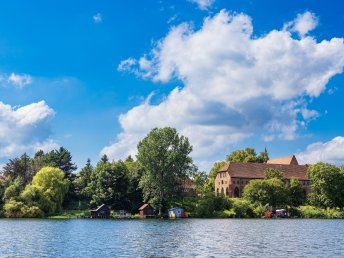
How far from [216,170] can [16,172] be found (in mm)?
65172

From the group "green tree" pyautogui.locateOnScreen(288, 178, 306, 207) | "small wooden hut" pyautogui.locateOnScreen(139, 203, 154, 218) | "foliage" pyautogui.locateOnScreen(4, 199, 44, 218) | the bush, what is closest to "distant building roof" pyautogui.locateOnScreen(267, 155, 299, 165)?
"green tree" pyautogui.locateOnScreen(288, 178, 306, 207)

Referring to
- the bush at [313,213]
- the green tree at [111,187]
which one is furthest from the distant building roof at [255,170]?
the green tree at [111,187]

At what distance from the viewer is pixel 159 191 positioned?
107375 mm

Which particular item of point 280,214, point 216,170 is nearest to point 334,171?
point 280,214

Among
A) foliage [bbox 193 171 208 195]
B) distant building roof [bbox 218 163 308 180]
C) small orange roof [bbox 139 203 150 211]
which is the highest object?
distant building roof [bbox 218 163 308 180]

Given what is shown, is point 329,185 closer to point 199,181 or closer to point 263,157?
point 199,181

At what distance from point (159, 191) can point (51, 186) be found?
24487 millimetres

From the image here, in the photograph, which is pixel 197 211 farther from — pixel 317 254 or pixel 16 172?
pixel 317 254

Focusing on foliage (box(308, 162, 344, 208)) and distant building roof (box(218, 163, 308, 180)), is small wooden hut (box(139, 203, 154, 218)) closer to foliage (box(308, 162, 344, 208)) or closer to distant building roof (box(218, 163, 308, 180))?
distant building roof (box(218, 163, 308, 180))

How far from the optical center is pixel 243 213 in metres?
106

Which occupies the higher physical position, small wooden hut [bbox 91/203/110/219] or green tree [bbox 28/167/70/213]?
green tree [bbox 28/167/70/213]

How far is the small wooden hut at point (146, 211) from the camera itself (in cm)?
10612

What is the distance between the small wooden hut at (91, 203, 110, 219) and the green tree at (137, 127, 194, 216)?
382 inches

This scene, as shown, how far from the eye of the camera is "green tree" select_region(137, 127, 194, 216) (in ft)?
349
